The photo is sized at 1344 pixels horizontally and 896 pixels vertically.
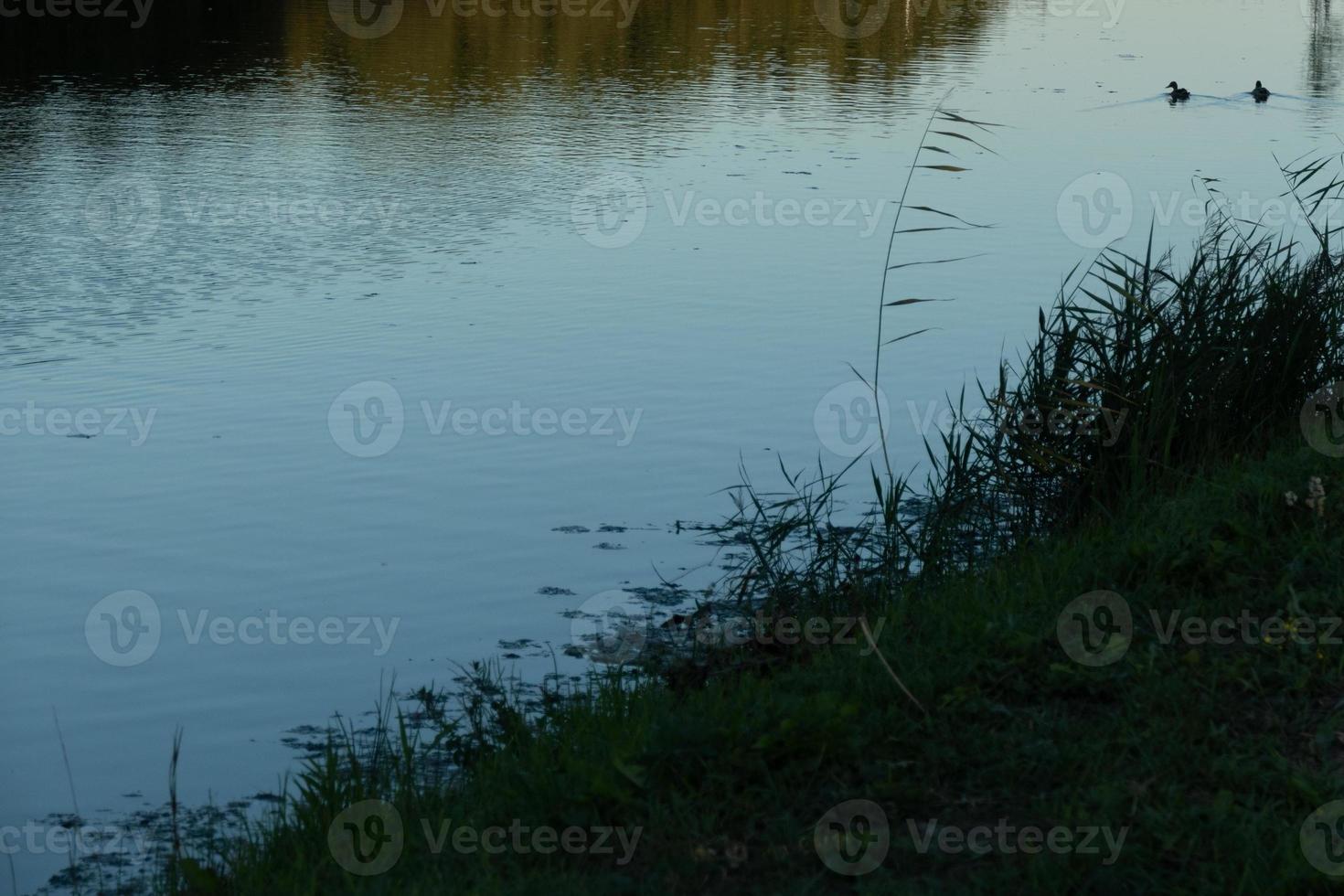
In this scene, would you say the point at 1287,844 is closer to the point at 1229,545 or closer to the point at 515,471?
the point at 1229,545

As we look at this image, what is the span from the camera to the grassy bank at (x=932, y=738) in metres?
3.43

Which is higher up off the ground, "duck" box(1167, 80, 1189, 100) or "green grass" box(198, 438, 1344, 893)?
"duck" box(1167, 80, 1189, 100)

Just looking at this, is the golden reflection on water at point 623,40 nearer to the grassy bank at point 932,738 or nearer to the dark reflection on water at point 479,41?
the dark reflection on water at point 479,41

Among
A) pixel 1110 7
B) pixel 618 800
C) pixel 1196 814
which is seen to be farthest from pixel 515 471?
pixel 1110 7

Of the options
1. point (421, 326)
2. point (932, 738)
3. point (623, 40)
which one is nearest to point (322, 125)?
point (421, 326)

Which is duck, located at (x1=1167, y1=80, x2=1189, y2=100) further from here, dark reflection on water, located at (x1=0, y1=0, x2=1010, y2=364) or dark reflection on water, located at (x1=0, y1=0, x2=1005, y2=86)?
dark reflection on water, located at (x1=0, y1=0, x2=1005, y2=86)

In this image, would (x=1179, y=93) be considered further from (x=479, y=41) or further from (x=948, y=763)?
(x=948, y=763)

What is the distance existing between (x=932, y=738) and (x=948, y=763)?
0.43 feet

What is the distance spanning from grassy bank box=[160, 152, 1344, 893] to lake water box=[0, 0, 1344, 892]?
0.85 m

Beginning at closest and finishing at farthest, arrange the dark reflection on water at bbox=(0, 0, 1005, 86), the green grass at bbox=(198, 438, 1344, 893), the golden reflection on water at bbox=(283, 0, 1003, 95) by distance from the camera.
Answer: the green grass at bbox=(198, 438, 1344, 893) → the dark reflection on water at bbox=(0, 0, 1005, 86) → the golden reflection on water at bbox=(283, 0, 1003, 95)

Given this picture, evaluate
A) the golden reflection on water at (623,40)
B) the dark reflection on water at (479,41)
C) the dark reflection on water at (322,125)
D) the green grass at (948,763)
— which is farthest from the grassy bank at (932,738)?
the golden reflection on water at (623,40)

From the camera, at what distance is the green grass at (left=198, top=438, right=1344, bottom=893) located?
3385mm

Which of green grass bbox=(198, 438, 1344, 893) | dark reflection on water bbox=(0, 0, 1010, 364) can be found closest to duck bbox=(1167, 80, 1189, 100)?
dark reflection on water bbox=(0, 0, 1010, 364)

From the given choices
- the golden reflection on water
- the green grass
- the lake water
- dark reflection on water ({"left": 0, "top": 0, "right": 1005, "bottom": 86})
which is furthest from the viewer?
the golden reflection on water
